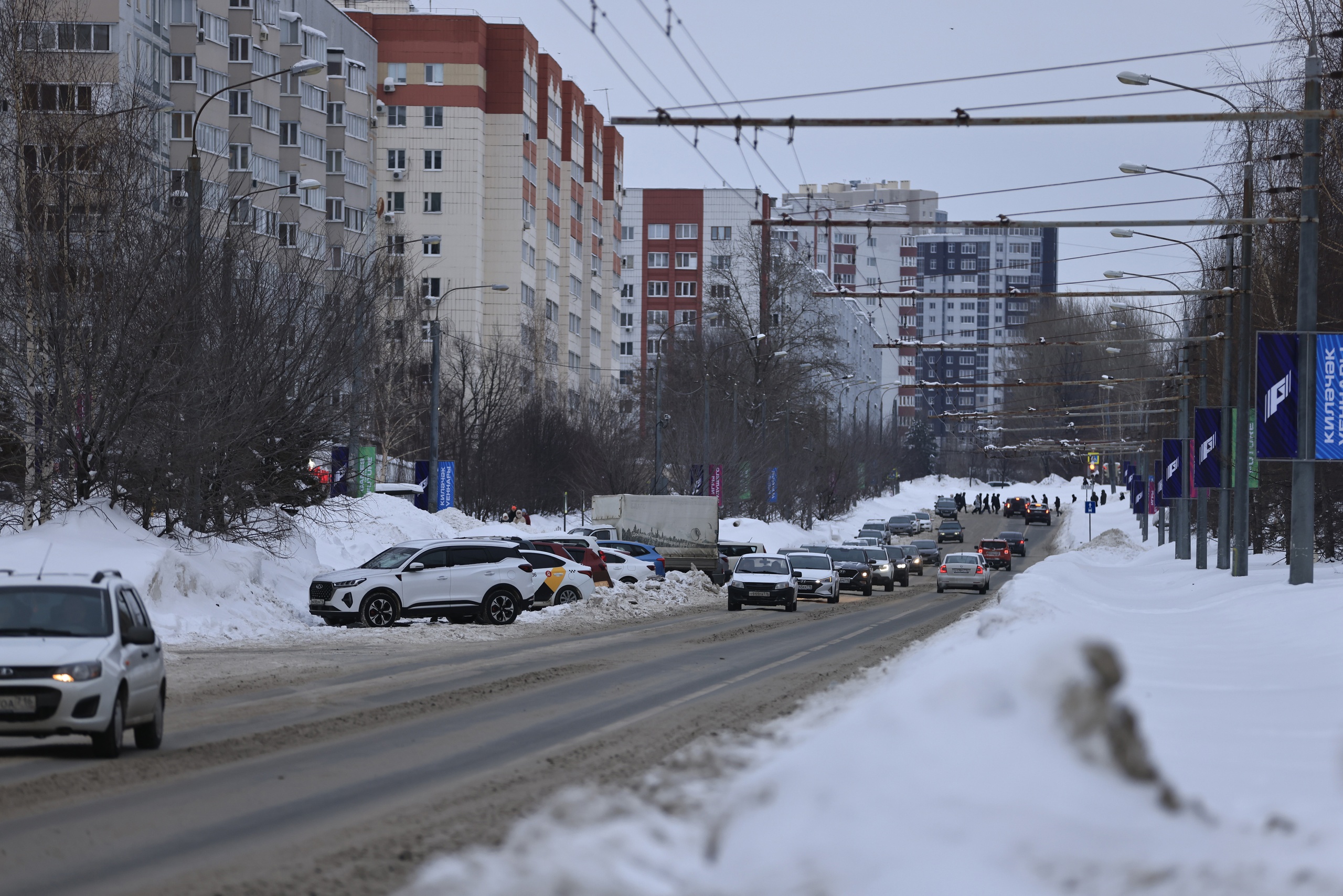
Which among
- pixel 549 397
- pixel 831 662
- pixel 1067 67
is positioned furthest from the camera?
pixel 549 397

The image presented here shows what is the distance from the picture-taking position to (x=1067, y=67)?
20.8 m

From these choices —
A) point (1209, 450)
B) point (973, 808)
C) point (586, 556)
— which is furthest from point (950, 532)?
point (973, 808)

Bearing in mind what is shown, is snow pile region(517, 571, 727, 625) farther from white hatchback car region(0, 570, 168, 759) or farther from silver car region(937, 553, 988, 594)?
white hatchback car region(0, 570, 168, 759)

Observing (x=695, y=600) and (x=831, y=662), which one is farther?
(x=695, y=600)

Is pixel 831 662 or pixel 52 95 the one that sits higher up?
pixel 52 95

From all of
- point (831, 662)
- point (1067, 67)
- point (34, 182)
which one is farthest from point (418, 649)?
point (1067, 67)

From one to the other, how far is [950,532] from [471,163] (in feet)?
114

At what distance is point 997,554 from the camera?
7238 centimetres

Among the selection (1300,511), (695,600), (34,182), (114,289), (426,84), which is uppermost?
(426,84)

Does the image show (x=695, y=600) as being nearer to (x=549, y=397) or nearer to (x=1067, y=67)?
(x=1067, y=67)

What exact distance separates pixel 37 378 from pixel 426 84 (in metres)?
71.4

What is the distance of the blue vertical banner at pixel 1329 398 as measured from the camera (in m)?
25.9

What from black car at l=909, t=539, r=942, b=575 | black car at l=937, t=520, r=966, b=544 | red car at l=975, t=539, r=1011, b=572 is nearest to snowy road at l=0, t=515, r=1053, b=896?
red car at l=975, t=539, r=1011, b=572

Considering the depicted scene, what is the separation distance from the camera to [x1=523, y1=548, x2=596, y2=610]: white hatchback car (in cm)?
3447
